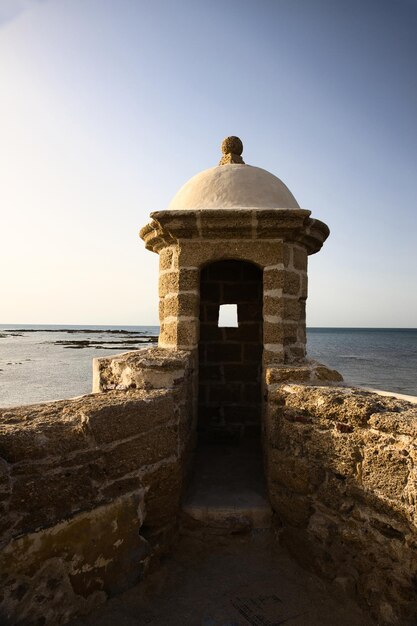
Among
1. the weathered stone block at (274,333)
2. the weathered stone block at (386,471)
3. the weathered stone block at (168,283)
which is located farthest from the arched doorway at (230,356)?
the weathered stone block at (386,471)

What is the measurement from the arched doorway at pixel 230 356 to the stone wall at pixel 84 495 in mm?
A: 2252

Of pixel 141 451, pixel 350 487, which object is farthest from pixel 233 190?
pixel 350 487

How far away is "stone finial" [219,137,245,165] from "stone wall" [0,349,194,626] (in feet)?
9.67

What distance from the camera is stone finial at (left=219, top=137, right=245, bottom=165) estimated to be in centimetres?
492

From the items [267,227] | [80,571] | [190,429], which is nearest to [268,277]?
[267,227]

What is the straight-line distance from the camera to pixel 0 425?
2.33 meters

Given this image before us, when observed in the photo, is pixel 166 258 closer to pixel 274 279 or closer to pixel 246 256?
pixel 246 256

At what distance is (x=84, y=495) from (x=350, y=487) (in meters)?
1.75

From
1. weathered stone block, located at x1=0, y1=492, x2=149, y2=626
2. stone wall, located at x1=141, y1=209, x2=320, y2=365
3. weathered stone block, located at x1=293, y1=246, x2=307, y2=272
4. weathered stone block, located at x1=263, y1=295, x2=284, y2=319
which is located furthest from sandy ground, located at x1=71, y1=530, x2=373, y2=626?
weathered stone block, located at x1=293, y1=246, x2=307, y2=272

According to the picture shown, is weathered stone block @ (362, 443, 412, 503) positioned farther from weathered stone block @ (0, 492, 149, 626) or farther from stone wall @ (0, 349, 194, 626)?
weathered stone block @ (0, 492, 149, 626)

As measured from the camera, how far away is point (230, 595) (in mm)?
2744

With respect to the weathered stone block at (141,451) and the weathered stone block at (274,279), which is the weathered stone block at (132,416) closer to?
the weathered stone block at (141,451)

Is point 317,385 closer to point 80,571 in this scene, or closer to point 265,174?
point 80,571

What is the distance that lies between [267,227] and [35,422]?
2631 mm
